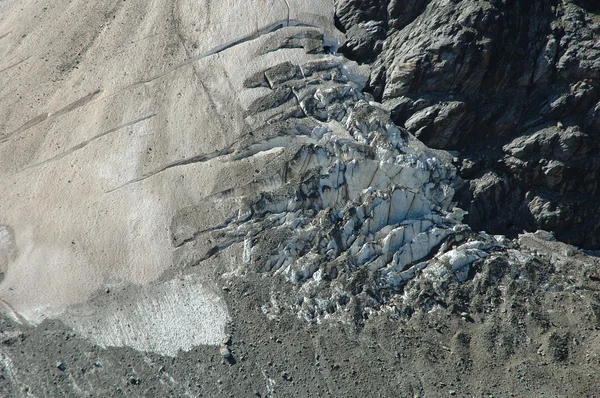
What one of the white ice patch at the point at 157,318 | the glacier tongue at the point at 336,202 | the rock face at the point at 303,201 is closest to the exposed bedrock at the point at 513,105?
the rock face at the point at 303,201

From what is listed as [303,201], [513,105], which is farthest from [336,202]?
[513,105]

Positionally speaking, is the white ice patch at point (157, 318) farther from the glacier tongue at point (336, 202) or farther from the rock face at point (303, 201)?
the glacier tongue at point (336, 202)

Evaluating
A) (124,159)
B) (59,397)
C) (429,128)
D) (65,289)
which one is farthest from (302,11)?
(59,397)

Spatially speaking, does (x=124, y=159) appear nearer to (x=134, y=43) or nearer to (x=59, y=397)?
(x=134, y=43)

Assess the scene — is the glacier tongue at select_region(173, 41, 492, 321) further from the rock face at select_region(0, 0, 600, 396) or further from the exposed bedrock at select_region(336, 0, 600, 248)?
the exposed bedrock at select_region(336, 0, 600, 248)

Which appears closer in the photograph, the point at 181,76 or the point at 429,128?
the point at 429,128

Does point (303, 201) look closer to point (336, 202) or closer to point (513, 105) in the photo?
point (336, 202)
